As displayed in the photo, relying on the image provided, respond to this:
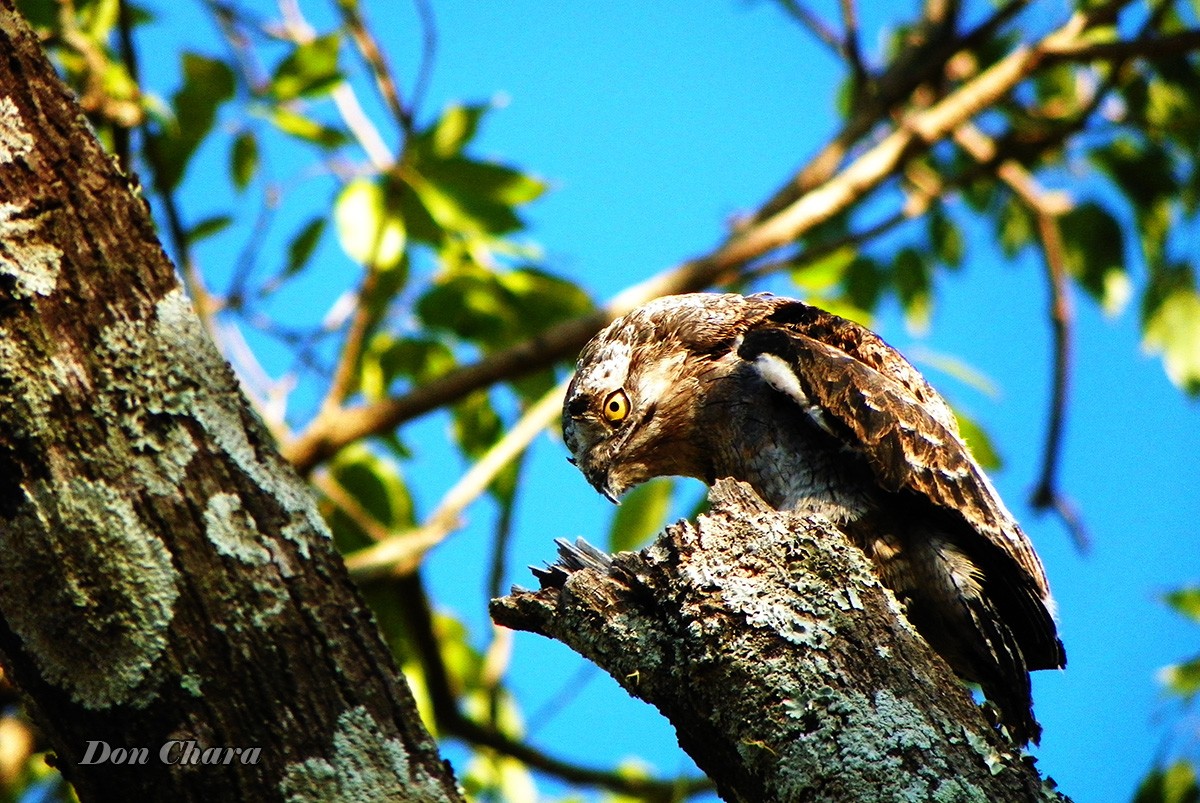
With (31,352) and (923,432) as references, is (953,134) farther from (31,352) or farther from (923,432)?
(31,352)

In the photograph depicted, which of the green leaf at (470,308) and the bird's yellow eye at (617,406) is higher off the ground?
the green leaf at (470,308)

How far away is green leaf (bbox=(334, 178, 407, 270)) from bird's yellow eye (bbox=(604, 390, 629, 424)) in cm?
161

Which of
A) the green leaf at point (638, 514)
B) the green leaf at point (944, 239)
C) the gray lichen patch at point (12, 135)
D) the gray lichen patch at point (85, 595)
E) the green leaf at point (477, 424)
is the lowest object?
the gray lichen patch at point (85, 595)

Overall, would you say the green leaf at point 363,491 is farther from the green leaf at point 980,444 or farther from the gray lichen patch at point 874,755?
the gray lichen patch at point 874,755

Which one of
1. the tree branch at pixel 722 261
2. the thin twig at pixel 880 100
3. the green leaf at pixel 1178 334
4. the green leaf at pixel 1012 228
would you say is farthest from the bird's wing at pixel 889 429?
the green leaf at pixel 1012 228

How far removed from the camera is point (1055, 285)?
334 inches

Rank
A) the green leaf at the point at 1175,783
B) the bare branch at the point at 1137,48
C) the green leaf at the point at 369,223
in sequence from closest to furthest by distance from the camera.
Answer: the green leaf at the point at 1175,783, the green leaf at the point at 369,223, the bare branch at the point at 1137,48

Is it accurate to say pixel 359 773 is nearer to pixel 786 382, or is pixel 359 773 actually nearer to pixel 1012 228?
pixel 786 382

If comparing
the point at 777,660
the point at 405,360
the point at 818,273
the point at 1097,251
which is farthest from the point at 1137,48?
the point at 777,660

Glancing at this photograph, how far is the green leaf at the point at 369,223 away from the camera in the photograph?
18.1 ft

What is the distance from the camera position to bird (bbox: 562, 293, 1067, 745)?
390cm

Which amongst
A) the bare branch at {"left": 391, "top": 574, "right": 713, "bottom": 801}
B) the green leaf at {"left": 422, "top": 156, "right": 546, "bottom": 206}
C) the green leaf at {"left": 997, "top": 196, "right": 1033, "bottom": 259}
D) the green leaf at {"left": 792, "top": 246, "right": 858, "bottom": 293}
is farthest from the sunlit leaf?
the green leaf at {"left": 997, "top": 196, "right": 1033, "bottom": 259}

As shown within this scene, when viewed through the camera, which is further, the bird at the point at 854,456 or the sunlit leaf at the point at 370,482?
the sunlit leaf at the point at 370,482

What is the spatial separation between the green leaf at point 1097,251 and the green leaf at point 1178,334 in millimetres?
622
